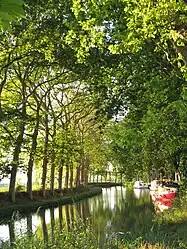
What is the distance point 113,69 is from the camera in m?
17.4

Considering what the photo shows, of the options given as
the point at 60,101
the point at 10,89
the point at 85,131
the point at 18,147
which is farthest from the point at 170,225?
the point at 85,131

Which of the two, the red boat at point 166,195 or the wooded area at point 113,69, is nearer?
the wooded area at point 113,69

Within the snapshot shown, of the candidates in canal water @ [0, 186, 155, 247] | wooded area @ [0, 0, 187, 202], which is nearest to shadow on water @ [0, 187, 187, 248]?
canal water @ [0, 186, 155, 247]

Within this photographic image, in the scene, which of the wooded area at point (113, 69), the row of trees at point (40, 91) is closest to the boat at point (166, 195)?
the wooded area at point (113, 69)

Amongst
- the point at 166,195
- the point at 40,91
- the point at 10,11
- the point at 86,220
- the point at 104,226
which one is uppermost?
the point at 40,91

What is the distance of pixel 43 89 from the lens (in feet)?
124

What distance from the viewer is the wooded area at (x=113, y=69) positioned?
31.9ft

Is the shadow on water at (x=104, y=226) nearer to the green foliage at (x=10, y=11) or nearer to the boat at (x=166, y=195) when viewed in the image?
the boat at (x=166, y=195)

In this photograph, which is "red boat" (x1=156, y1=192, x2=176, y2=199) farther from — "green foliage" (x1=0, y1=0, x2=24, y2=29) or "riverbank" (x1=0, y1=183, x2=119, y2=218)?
"green foliage" (x1=0, y1=0, x2=24, y2=29)

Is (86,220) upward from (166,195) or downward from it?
downward

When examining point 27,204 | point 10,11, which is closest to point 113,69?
point 10,11

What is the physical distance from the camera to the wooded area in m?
9.71

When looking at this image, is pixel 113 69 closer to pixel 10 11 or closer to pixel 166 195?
pixel 166 195

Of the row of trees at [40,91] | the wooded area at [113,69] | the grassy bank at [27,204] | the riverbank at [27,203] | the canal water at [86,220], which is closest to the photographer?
the wooded area at [113,69]
